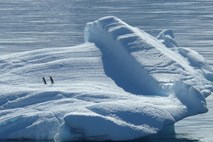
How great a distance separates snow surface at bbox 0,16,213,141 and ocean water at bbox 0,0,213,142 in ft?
4.72

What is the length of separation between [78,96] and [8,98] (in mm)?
1160

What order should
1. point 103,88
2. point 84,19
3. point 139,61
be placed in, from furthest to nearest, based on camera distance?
point 84,19 → point 139,61 → point 103,88

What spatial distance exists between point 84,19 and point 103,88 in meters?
16.9

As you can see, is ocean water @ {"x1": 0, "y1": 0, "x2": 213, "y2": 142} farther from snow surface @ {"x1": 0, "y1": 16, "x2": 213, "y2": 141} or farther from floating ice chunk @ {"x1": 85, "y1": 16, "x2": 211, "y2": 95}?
snow surface @ {"x1": 0, "y1": 16, "x2": 213, "y2": 141}

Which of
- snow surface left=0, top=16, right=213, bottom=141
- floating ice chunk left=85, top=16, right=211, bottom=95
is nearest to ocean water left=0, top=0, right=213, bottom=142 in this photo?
floating ice chunk left=85, top=16, right=211, bottom=95

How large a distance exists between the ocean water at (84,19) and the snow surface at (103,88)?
1.44 m

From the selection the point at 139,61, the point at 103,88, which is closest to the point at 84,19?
the point at 139,61

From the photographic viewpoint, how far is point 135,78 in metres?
18.1

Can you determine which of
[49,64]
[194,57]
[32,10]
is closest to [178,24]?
[32,10]

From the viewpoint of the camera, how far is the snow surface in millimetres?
15734

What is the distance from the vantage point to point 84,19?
1344 inches

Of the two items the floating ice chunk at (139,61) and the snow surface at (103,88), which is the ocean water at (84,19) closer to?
the floating ice chunk at (139,61)

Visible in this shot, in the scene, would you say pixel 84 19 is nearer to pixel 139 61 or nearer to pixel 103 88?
pixel 139 61

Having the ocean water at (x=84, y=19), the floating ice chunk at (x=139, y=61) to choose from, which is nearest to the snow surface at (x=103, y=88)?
the floating ice chunk at (x=139, y=61)
